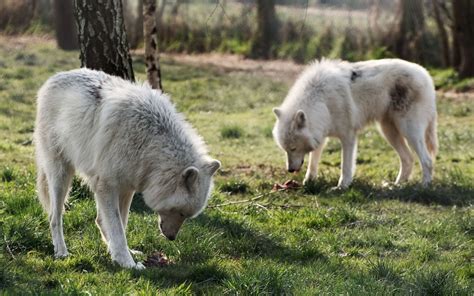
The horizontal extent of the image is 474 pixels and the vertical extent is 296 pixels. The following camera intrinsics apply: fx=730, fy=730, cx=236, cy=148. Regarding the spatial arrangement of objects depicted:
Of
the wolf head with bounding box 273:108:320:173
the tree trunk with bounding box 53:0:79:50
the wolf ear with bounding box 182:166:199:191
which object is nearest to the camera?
the wolf ear with bounding box 182:166:199:191

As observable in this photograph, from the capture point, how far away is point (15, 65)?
17359 mm

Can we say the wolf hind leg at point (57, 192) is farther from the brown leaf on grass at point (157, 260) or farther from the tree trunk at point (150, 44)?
the tree trunk at point (150, 44)

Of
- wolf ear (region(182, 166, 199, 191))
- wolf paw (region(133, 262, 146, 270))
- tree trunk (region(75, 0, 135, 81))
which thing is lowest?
wolf paw (region(133, 262, 146, 270))

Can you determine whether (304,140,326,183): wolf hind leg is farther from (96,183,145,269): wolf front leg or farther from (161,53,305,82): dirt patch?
(161,53,305,82): dirt patch

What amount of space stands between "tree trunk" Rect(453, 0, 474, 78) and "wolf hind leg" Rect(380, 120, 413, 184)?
8.56m

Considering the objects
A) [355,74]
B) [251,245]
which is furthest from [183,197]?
[355,74]

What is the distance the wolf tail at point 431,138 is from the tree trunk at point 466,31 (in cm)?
862

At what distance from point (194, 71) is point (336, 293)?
15.0 meters

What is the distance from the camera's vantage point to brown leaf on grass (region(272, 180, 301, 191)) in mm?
9088

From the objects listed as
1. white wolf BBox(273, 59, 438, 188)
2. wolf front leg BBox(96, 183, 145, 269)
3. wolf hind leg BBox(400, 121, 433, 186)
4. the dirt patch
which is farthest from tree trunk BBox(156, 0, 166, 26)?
wolf front leg BBox(96, 183, 145, 269)

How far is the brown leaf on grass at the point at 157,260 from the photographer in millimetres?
5863

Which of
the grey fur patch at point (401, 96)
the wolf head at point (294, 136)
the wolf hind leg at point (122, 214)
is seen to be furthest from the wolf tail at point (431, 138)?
the wolf hind leg at point (122, 214)

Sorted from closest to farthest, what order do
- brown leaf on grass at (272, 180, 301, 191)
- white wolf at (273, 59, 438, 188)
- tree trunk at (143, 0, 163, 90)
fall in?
brown leaf on grass at (272, 180, 301, 191)
white wolf at (273, 59, 438, 188)
tree trunk at (143, 0, 163, 90)

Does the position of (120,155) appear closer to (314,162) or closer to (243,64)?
(314,162)
